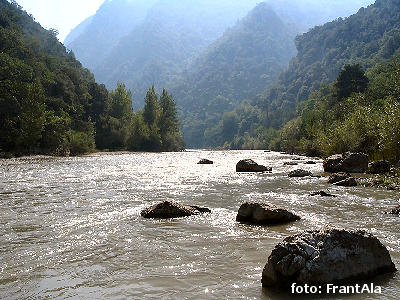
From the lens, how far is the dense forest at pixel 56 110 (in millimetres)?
54438

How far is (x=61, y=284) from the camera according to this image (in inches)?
230

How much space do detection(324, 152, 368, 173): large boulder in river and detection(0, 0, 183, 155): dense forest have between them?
45566 millimetres

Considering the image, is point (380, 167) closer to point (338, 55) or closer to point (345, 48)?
point (338, 55)

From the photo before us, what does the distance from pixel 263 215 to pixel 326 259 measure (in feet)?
15.5

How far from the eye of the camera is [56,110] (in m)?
73.9

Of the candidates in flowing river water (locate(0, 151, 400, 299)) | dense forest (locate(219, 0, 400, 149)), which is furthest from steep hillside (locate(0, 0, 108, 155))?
dense forest (locate(219, 0, 400, 149))

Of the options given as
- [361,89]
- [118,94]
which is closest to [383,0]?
[361,89]

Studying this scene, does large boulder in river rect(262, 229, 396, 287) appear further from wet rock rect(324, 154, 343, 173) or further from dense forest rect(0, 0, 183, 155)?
dense forest rect(0, 0, 183, 155)

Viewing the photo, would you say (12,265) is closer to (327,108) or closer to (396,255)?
(396,255)

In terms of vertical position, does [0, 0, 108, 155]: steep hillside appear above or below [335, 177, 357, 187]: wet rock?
above

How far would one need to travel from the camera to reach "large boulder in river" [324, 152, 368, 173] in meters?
27.8

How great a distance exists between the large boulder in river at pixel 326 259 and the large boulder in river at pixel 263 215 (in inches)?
164

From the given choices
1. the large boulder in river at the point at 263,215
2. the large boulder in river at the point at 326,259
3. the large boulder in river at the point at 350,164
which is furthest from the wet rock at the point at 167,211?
the large boulder in river at the point at 350,164

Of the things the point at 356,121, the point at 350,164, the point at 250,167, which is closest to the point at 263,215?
the point at 350,164
